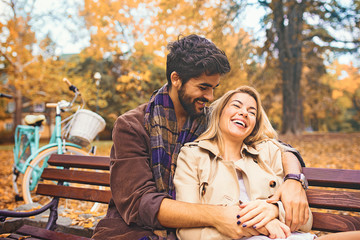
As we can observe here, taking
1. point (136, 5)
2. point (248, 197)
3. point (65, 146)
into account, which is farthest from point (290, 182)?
point (136, 5)

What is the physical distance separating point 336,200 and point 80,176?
6.82ft

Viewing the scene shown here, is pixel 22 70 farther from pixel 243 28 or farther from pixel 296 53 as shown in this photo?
pixel 296 53

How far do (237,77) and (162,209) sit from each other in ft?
35.3

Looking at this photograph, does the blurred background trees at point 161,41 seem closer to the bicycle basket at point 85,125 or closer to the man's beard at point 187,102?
the bicycle basket at point 85,125

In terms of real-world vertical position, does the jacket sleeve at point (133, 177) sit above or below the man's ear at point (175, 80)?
below

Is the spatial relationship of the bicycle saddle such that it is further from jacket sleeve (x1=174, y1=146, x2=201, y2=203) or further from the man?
jacket sleeve (x1=174, y1=146, x2=201, y2=203)

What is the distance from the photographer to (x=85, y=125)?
450 cm

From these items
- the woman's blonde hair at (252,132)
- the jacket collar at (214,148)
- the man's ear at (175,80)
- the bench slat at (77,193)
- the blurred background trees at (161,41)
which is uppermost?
the blurred background trees at (161,41)

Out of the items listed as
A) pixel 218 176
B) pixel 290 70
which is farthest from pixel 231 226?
pixel 290 70

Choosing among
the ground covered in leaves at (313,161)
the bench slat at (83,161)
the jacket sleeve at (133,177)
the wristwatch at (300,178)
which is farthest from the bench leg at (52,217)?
the wristwatch at (300,178)

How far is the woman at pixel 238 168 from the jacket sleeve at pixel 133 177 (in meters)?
0.22

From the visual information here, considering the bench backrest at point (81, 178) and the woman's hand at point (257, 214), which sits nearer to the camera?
the woman's hand at point (257, 214)

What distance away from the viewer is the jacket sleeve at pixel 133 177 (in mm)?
1777

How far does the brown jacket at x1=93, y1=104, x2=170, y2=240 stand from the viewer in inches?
70.5
